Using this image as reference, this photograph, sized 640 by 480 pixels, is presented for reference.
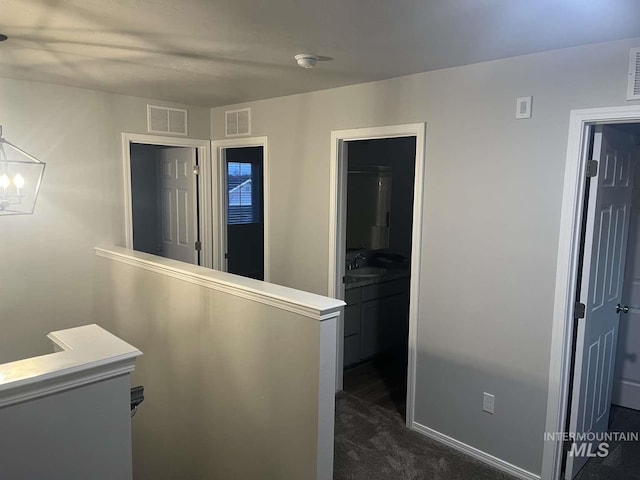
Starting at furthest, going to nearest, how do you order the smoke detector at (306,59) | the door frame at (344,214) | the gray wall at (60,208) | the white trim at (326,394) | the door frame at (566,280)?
the gray wall at (60,208), the door frame at (344,214), the smoke detector at (306,59), the door frame at (566,280), the white trim at (326,394)

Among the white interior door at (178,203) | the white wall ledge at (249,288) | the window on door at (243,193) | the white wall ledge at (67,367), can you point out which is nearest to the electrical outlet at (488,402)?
the white wall ledge at (249,288)

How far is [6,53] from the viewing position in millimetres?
2650

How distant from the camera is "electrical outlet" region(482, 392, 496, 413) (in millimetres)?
2768

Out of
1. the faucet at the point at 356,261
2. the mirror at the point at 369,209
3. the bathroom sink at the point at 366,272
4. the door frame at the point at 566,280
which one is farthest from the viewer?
the mirror at the point at 369,209

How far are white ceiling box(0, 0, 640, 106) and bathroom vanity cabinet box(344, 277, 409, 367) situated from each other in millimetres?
1943

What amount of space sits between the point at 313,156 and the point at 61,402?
2.62m

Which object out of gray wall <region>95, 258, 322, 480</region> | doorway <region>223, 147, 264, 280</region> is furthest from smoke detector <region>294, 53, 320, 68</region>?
doorway <region>223, 147, 264, 280</region>

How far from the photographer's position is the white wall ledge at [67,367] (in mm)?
1373

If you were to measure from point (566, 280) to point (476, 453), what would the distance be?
1.24 metres

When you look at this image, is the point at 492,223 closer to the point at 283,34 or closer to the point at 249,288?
the point at 249,288

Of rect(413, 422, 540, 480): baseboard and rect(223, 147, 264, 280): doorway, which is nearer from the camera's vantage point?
rect(413, 422, 540, 480): baseboard

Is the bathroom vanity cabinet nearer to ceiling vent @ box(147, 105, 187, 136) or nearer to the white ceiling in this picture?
the white ceiling

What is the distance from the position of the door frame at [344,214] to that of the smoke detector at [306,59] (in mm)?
790

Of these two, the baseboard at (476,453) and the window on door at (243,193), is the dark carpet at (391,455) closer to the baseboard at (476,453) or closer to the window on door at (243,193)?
the baseboard at (476,453)
